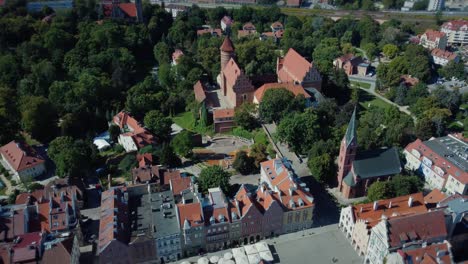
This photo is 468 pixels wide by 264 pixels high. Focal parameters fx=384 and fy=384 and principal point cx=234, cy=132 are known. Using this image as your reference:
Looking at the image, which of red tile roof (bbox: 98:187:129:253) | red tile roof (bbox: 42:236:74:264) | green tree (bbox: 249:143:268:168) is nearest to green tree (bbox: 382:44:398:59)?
green tree (bbox: 249:143:268:168)

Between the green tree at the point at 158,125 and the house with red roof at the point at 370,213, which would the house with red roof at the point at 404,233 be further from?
Answer: the green tree at the point at 158,125

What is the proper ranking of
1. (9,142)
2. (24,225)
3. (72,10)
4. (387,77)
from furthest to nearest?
(72,10)
(387,77)
(9,142)
(24,225)

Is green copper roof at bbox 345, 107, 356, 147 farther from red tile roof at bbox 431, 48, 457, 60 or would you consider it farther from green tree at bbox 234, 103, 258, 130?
red tile roof at bbox 431, 48, 457, 60

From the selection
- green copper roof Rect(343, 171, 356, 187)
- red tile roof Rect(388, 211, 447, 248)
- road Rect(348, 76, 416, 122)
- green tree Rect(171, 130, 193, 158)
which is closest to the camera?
red tile roof Rect(388, 211, 447, 248)

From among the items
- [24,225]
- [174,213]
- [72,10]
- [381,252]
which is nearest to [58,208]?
[24,225]

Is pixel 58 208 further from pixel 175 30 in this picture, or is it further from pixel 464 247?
pixel 175 30

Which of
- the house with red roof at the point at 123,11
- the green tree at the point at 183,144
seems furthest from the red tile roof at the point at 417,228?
the house with red roof at the point at 123,11
